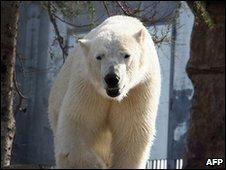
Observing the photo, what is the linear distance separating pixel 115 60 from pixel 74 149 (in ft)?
1.45

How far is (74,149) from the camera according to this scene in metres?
3.25

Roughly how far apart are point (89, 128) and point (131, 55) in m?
0.39

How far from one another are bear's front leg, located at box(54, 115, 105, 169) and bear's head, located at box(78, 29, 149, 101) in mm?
213

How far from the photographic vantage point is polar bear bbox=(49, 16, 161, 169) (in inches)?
126

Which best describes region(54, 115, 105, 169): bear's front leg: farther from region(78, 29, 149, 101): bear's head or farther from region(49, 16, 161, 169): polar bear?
region(78, 29, 149, 101): bear's head

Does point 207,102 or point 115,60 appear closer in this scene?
point 115,60

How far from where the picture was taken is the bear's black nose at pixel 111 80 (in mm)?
3055

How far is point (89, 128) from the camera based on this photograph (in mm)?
3338

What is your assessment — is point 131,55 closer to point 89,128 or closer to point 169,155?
point 89,128

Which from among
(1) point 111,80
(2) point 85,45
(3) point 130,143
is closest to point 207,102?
(3) point 130,143

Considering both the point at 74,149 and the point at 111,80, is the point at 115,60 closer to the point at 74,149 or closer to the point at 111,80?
the point at 111,80

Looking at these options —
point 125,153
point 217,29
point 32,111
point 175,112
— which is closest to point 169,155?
point 175,112

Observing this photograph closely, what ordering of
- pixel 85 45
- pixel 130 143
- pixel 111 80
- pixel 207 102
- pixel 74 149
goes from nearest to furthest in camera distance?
pixel 111 80, pixel 74 149, pixel 85 45, pixel 130 143, pixel 207 102

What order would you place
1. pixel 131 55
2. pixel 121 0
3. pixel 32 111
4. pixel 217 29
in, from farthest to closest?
1. pixel 32 111
2. pixel 121 0
3. pixel 217 29
4. pixel 131 55
